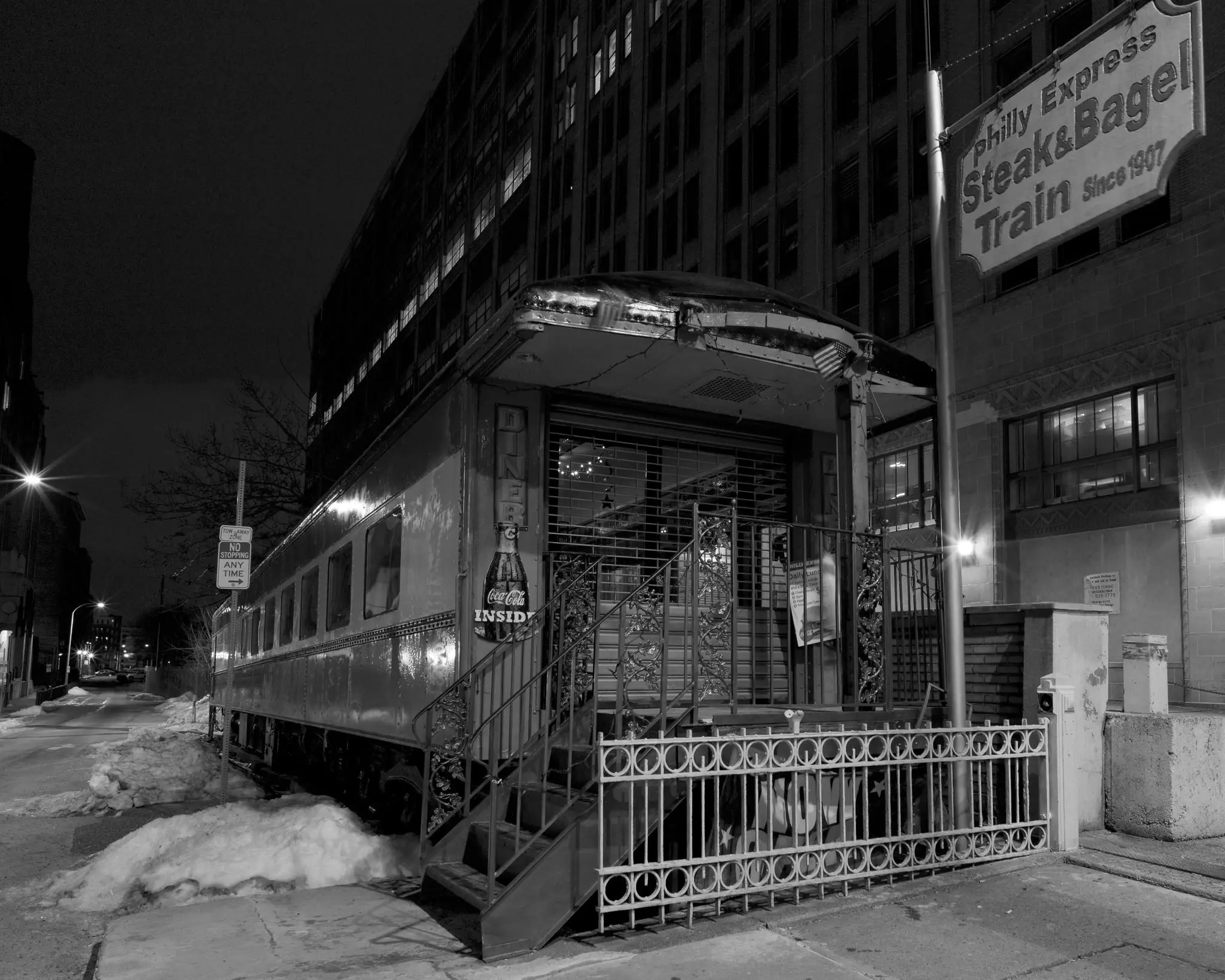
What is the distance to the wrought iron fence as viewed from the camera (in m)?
5.30

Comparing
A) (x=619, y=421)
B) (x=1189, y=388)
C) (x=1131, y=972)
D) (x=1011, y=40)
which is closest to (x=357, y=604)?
(x=619, y=421)

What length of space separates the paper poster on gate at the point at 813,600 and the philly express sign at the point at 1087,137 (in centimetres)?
256

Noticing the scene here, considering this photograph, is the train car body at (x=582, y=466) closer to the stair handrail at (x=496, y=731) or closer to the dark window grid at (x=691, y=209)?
the stair handrail at (x=496, y=731)

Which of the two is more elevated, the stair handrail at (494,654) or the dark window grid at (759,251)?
the dark window grid at (759,251)

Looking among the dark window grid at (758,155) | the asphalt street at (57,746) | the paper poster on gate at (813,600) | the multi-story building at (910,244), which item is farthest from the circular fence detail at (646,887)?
the dark window grid at (758,155)

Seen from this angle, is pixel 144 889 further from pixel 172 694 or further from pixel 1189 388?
pixel 172 694

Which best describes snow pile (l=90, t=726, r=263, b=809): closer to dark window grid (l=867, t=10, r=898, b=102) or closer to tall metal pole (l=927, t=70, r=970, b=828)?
tall metal pole (l=927, t=70, r=970, b=828)

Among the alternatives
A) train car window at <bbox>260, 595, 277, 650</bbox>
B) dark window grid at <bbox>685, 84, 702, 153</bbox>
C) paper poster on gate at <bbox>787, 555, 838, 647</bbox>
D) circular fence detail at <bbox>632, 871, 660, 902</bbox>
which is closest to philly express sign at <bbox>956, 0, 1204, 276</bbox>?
paper poster on gate at <bbox>787, 555, 838, 647</bbox>

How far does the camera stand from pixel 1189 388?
619 inches

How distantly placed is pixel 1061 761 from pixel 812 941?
256 cm

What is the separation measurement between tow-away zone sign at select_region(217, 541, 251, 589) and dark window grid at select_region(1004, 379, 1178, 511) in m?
13.8

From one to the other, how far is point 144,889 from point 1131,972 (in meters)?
5.97

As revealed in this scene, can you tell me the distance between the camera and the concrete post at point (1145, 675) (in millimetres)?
7297

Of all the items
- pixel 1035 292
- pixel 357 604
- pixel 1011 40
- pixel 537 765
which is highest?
pixel 1011 40
